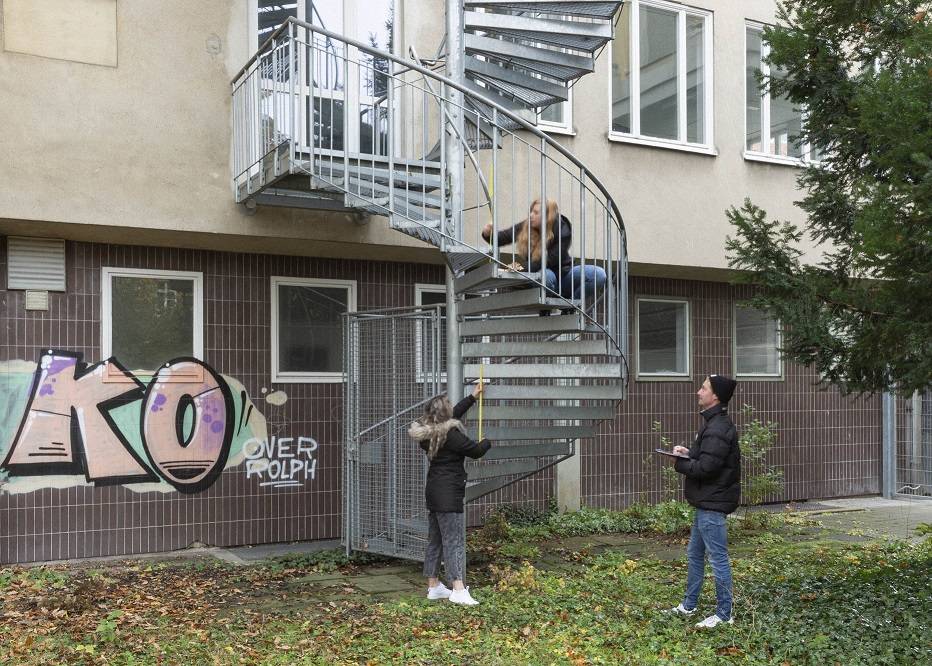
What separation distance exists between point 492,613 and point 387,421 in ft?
7.81

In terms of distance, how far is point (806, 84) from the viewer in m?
8.09

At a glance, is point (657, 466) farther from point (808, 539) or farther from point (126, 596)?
point (126, 596)

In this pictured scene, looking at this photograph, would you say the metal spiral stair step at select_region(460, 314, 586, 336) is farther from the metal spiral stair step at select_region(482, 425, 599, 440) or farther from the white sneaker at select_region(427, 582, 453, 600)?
the white sneaker at select_region(427, 582, 453, 600)

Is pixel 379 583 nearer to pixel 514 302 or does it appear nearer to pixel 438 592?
pixel 438 592

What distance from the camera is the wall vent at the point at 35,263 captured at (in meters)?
9.05

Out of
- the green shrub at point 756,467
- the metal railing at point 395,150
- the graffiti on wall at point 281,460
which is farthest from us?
the green shrub at point 756,467

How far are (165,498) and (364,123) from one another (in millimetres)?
4155

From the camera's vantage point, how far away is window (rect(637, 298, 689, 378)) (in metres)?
12.6

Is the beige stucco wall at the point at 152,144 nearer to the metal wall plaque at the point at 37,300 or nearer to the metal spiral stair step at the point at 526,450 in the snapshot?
the metal wall plaque at the point at 37,300

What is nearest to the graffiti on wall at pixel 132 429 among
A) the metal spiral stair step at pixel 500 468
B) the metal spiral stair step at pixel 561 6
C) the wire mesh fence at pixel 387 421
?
the wire mesh fence at pixel 387 421

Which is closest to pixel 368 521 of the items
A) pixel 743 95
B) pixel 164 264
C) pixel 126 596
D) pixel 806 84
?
pixel 126 596

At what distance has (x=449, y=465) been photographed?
7.90 metres

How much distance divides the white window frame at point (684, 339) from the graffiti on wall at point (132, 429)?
14.8 feet

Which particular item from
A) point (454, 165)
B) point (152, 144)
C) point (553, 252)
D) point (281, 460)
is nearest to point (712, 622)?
point (553, 252)
